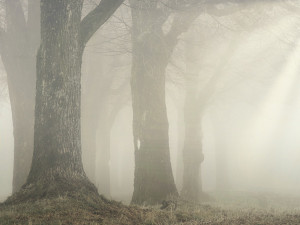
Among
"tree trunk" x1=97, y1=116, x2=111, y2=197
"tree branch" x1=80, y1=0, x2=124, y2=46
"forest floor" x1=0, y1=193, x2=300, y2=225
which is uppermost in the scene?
"tree branch" x1=80, y1=0, x2=124, y2=46

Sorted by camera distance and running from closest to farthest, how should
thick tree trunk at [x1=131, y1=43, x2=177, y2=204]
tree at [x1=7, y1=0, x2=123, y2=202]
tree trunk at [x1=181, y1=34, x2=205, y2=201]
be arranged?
tree at [x1=7, y1=0, x2=123, y2=202] → thick tree trunk at [x1=131, y1=43, x2=177, y2=204] → tree trunk at [x1=181, y1=34, x2=205, y2=201]

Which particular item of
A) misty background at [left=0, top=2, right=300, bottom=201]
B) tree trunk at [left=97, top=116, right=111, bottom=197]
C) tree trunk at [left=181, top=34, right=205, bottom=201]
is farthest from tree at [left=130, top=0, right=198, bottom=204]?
tree trunk at [left=97, top=116, right=111, bottom=197]

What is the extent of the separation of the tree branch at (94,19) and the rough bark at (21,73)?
5297 mm

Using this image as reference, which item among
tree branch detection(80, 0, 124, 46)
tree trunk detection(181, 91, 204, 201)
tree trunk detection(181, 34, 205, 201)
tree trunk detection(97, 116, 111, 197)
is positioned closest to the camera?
tree branch detection(80, 0, 124, 46)

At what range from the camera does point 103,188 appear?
19828mm

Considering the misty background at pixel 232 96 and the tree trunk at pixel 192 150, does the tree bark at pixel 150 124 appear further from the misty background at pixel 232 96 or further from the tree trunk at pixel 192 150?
the tree trunk at pixel 192 150

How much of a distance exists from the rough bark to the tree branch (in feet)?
17.4

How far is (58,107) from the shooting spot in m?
7.41

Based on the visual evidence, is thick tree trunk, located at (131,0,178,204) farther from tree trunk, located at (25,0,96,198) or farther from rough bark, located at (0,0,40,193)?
rough bark, located at (0,0,40,193)

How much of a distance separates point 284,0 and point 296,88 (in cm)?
2085

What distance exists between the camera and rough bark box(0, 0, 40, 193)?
40.8 feet

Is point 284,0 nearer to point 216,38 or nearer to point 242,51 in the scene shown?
point 216,38

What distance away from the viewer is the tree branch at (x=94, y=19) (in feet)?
26.4

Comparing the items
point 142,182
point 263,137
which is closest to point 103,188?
point 142,182
